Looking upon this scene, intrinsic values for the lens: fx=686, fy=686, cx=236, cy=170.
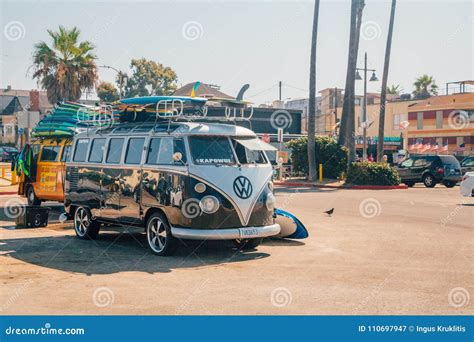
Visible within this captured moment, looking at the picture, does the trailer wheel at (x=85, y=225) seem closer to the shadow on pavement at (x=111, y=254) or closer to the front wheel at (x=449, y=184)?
the shadow on pavement at (x=111, y=254)

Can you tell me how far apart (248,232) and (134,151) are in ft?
8.76

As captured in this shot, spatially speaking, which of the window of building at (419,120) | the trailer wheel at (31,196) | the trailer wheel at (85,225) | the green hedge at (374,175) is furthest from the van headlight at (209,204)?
the window of building at (419,120)

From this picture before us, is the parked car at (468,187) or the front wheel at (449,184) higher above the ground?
the parked car at (468,187)

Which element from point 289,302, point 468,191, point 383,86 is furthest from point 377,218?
point 383,86

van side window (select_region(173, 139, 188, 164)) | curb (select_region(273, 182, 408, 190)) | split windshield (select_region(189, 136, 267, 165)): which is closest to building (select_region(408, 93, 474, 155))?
curb (select_region(273, 182, 408, 190))

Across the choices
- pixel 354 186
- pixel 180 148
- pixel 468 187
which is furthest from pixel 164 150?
pixel 354 186

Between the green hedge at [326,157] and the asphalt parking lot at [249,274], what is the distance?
21.1 meters

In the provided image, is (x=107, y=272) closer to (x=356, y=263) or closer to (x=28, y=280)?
(x=28, y=280)

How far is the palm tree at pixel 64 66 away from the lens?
45.9 m

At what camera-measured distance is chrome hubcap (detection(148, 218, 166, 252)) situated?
1184cm

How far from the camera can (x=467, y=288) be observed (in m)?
9.18

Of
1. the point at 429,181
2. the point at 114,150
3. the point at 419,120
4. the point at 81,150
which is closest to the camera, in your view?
the point at 114,150

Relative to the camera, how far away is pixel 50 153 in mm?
19281

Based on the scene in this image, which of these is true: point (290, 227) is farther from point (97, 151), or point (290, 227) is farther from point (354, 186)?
point (354, 186)
